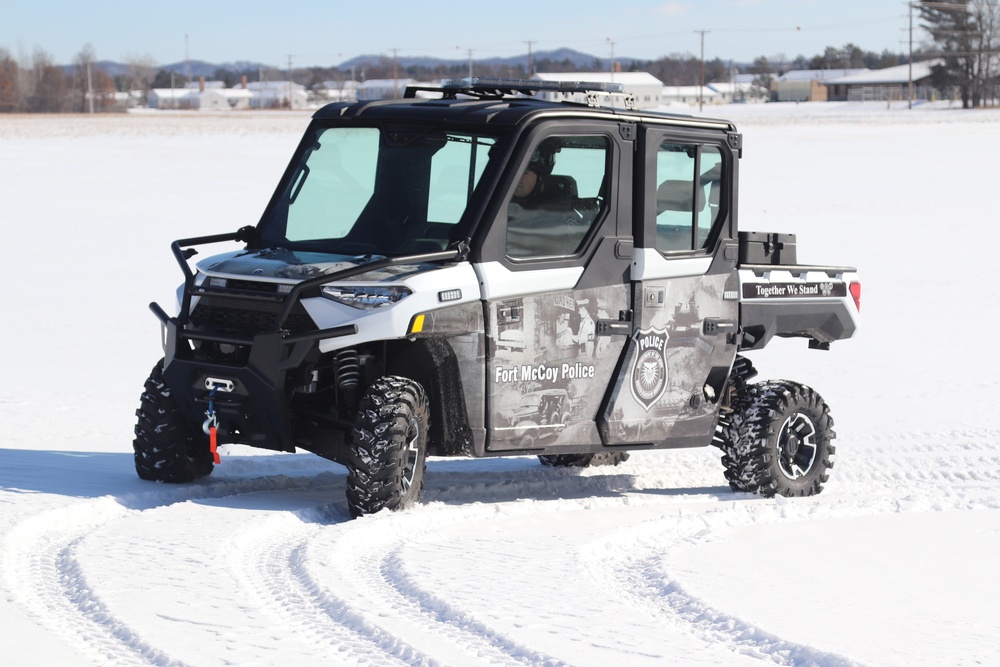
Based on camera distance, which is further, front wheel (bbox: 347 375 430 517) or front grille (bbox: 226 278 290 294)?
front grille (bbox: 226 278 290 294)

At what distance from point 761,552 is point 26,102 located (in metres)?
112

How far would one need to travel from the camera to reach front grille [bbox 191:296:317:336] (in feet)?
21.7

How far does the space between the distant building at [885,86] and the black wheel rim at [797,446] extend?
114m

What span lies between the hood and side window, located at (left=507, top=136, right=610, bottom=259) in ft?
1.92

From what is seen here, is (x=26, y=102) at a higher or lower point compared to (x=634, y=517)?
higher

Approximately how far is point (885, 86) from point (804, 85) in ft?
64.6

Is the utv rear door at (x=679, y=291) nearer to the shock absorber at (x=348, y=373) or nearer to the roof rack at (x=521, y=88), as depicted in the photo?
the roof rack at (x=521, y=88)

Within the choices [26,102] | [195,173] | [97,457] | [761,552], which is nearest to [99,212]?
[195,173]

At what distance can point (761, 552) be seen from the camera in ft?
21.0

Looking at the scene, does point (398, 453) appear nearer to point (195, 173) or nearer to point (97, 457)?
point (97, 457)

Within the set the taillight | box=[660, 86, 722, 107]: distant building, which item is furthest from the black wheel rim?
box=[660, 86, 722, 107]: distant building

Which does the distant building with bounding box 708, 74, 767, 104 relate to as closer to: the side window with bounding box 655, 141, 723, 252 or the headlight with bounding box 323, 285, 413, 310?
the side window with bounding box 655, 141, 723, 252

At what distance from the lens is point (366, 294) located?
258 inches

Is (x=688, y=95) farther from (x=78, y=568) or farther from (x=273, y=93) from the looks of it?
(x=78, y=568)
